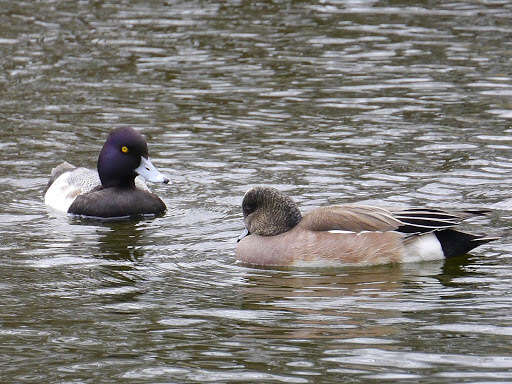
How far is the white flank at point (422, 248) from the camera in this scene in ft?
31.9

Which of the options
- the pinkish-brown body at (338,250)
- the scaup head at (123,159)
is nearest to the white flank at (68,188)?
the scaup head at (123,159)

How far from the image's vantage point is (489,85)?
15.6 m

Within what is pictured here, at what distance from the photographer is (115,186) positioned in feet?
40.8

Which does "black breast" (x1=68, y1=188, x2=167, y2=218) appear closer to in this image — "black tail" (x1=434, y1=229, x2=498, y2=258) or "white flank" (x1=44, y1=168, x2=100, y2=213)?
"white flank" (x1=44, y1=168, x2=100, y2=213)

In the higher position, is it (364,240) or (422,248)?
(364,240)

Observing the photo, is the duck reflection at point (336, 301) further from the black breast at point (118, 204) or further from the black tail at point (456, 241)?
the black breast at point (118, 204)

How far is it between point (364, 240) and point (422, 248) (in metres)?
0.46

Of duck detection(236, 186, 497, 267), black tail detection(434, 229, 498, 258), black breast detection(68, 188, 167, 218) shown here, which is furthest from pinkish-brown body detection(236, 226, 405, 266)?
black breast detection(68, 188, 167, 218)

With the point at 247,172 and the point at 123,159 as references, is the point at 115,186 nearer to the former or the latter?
the point at 123,159

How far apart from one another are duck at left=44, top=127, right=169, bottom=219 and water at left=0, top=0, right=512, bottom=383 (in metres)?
0.24

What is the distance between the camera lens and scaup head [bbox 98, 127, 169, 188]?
1230cm

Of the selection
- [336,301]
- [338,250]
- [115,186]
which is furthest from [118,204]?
[336,301]

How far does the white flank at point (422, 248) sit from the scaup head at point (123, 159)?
340cm

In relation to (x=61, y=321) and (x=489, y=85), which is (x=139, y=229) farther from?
(x=489, y=85)
